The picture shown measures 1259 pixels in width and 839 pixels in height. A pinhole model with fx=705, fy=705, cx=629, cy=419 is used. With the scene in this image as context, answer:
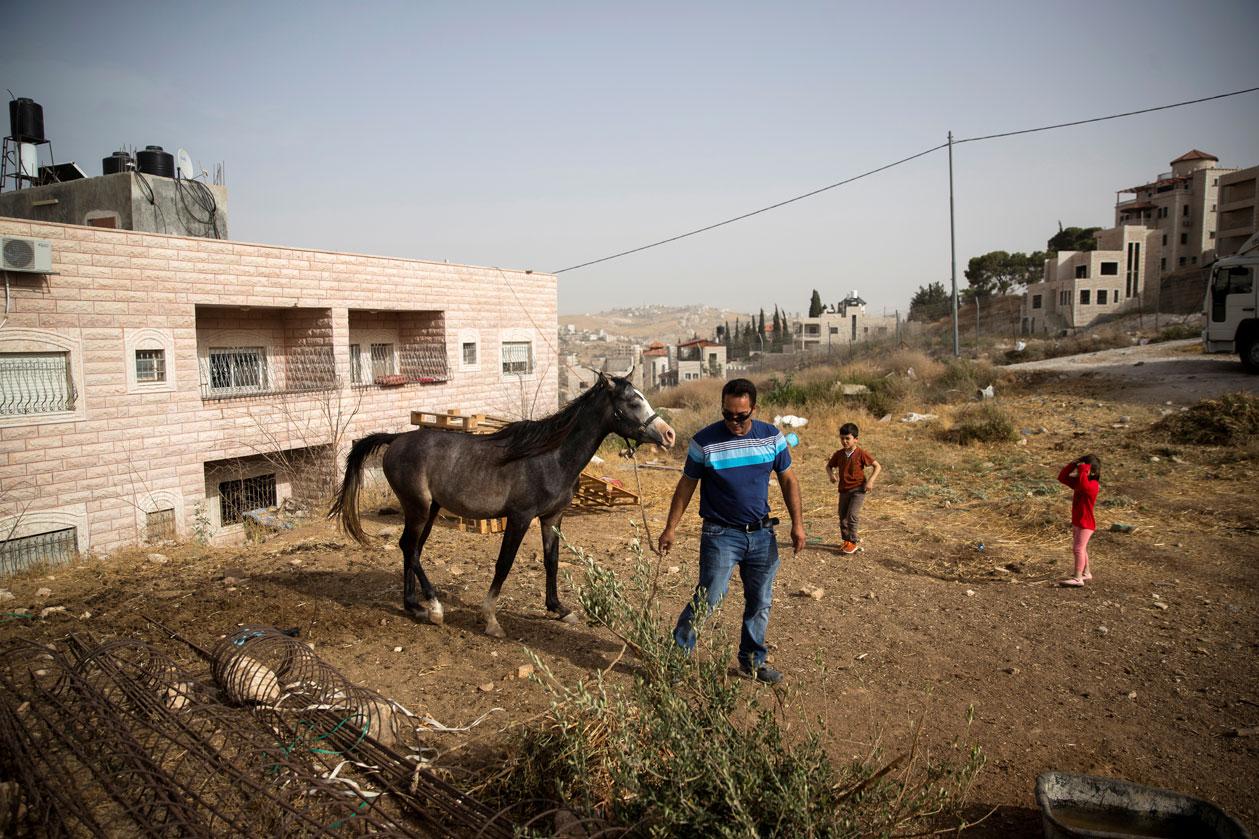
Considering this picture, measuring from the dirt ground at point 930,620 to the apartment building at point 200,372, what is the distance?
3.54m

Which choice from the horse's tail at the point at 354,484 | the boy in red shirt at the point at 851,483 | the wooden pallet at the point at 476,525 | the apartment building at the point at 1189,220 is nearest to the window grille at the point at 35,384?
the wooden pallet at the point at 476,525

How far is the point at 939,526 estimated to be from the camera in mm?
8805

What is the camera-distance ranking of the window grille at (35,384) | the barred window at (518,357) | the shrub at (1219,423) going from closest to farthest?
the window grille at (35,384), the shrub at (1219,423), the barred window at (518,357)

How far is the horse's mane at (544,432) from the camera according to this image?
18.7 ft

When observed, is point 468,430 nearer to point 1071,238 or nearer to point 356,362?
point 356,362

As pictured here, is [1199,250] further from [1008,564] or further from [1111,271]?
[1008,564]

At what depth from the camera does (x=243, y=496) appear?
14336 millimetres

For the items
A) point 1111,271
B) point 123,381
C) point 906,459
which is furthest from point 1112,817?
point 1111,271

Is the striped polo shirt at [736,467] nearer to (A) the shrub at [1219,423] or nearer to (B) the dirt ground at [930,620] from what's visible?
(B) the dirt ground at [930,620]

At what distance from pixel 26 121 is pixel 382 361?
10063 millimetres

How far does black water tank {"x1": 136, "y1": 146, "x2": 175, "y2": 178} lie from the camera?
16.2 m

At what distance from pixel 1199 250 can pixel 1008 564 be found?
50.1 m

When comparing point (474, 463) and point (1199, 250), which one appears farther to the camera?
point (1199, 250)

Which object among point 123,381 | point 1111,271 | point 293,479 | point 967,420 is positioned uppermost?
point 1111,271
